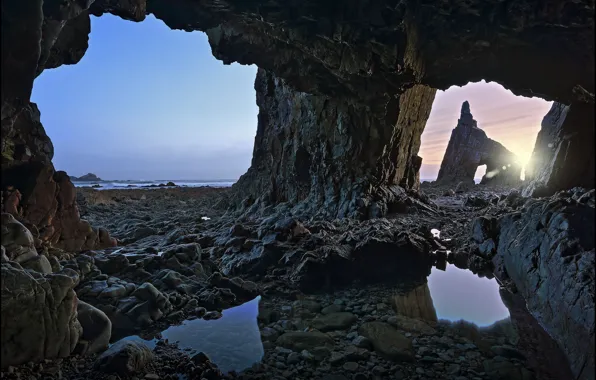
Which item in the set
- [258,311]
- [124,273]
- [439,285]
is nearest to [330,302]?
[258,311]

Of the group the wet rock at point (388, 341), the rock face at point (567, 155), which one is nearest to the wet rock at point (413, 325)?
the wet rock at point (388, 341)

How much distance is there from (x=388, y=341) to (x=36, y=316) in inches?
191

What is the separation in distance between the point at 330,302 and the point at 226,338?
244cm

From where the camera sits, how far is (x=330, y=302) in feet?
23.7

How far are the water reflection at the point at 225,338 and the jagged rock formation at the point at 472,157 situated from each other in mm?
40365

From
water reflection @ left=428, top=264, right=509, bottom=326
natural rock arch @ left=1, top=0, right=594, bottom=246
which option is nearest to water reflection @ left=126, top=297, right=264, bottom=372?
water reflection @ left=428, top=264, right=509, bottom=326

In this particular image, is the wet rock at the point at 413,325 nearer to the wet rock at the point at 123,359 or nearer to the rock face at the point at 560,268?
the rock face at the point at 560,268

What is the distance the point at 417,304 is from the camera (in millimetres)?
7164

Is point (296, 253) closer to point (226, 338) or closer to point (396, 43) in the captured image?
point (226, 338)

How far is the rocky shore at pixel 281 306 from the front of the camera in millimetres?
4254

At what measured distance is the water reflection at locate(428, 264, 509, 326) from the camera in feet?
22.0

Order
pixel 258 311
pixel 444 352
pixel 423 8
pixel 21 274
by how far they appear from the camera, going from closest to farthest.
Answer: pixel 21 274
pixel 444 352
pixel 258 311
pixel 423 8

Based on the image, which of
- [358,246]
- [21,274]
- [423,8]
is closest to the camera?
[21,274]

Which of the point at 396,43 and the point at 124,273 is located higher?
the point at 396,43
